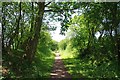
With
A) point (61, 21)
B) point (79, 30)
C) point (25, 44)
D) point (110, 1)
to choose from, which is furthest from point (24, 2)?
point (79, 30)

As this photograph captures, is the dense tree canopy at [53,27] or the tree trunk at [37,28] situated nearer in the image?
the dense tree canopy at [53,27]

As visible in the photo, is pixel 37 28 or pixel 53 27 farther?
pixel 53 27

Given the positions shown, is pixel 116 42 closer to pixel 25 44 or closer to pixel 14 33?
pixel 14 33

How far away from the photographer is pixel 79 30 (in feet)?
135

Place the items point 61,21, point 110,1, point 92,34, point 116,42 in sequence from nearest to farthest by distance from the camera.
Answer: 1. point 110,1
2. point 116,42
3. point 61,21
4. point 92,34

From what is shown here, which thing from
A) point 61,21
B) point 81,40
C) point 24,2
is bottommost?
point 81,40

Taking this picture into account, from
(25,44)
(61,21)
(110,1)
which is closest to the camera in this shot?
(110,1)

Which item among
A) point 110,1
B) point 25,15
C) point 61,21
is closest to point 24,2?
point 25,15

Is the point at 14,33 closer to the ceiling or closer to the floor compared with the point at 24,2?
closer to the floor

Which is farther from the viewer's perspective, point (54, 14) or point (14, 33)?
point (54, 14)

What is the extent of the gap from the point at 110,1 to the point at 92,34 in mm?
14715

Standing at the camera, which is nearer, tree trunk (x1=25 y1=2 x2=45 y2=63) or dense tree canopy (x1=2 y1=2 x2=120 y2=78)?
dense tree canopy (x1=2 y1=2 x2=120 y2=78)

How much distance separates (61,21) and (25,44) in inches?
270

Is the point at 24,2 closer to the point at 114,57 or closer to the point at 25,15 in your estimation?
the point at 25,15
